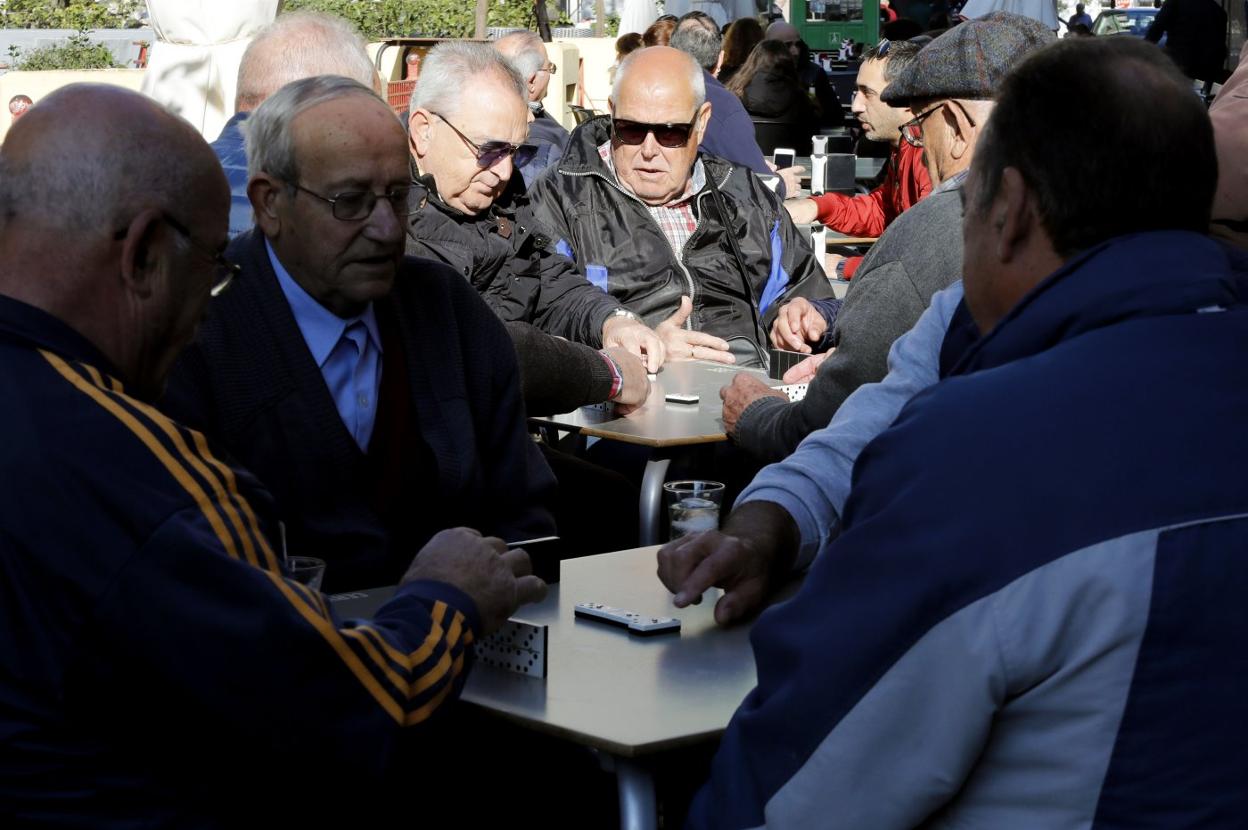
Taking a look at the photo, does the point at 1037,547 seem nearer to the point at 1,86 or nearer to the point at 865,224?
the point at 865,224

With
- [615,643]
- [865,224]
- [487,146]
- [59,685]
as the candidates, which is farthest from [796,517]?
[865,224]

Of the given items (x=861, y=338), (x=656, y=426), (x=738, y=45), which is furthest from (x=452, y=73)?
(x=738, y=45)

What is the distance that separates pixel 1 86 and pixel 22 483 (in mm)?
10427

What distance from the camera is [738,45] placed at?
1390cm

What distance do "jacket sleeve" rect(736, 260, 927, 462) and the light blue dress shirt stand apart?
1203 mm

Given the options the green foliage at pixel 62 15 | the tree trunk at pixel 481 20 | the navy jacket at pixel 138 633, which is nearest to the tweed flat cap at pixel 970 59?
the navy jacket at pixel 138 633

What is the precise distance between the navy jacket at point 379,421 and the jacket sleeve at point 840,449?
23.6 inches

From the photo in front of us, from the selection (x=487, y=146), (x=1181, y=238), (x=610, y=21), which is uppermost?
(x=1181, y=238)

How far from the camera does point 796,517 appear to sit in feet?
8.79

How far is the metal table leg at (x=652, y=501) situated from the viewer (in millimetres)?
4441

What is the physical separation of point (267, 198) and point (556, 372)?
1.53 meters

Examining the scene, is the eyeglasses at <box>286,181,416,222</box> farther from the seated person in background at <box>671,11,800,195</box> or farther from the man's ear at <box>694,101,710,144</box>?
the seated person in background at <box>671,11,800,195</box>

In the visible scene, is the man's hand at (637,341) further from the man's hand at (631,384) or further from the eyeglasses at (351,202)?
the eyeglasses at (351,202)

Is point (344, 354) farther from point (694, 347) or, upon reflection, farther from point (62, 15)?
point (62, 15)
